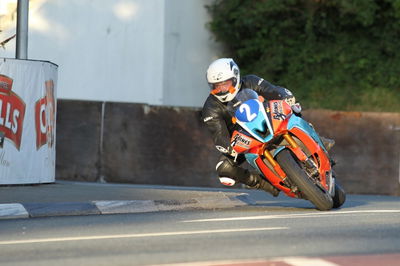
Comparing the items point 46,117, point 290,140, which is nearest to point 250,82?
point 290,140

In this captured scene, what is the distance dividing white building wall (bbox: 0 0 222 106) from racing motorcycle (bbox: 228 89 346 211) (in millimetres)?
12447

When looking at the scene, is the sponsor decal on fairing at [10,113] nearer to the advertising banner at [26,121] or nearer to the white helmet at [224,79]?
the advertising banner at [26,121]

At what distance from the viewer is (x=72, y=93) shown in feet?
79.5

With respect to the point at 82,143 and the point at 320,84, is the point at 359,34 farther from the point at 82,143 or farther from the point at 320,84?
the point at 82,143

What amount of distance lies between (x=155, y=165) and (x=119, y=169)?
0.59 metres

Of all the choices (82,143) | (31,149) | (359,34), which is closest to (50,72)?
(31,149)

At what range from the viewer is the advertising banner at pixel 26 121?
14586mm

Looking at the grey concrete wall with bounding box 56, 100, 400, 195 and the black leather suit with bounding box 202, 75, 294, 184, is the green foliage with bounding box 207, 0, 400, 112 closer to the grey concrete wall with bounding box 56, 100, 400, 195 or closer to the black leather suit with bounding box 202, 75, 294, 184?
the grey concrete wall with bounding box 56, 100, 400, 195

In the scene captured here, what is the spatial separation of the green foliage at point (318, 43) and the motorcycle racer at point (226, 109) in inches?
441

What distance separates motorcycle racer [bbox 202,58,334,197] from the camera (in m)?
11.7

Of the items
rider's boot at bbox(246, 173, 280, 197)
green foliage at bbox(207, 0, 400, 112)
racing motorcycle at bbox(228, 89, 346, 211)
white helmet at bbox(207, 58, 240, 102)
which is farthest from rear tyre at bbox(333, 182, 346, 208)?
green foliage at bbox(207, 0, 400, 112)

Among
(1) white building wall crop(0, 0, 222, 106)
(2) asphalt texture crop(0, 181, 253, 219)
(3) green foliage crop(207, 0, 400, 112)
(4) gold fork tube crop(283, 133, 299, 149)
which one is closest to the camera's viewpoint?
(4) gold fork tube crop(283, 133, 299, 149)

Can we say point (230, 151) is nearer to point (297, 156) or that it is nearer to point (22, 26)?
point (297, 156)

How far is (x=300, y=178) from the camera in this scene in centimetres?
1110
